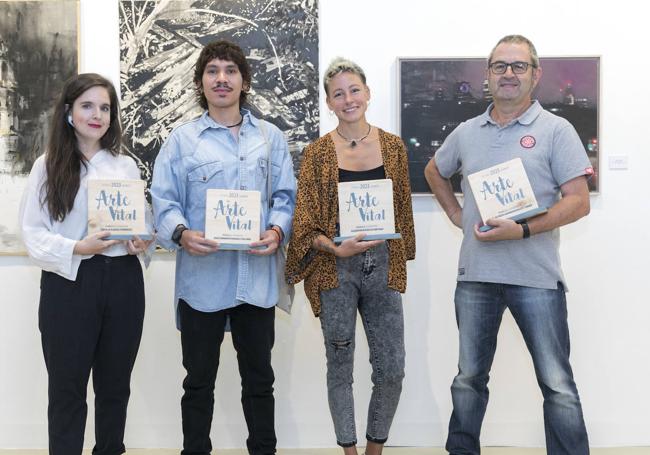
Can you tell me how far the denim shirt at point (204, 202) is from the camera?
8.71ft

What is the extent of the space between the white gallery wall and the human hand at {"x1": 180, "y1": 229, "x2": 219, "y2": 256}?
97 cm

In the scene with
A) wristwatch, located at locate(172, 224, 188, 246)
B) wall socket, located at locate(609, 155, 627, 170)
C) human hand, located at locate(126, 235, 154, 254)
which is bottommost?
human hand, located at locate(126, 235, 154, 254)

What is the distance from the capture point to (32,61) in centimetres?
339

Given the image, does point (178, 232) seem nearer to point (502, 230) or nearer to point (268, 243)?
point (268, 243)

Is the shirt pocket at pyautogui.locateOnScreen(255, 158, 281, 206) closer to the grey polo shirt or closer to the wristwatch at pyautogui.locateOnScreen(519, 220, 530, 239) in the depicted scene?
the grey polo shirt

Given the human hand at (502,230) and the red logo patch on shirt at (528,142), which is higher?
the red logo patch on shirt at (528,142)

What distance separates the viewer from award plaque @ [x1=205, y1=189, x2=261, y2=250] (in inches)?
101

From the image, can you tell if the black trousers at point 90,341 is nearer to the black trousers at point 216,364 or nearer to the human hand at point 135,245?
the human hand at point 135,245

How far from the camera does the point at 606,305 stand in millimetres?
3496

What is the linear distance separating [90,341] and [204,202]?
701 mm

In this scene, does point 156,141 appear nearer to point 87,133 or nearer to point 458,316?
point 87,133

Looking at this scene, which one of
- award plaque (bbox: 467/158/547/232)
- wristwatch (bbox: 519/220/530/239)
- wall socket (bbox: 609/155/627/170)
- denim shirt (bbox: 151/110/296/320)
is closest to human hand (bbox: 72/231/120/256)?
denim shirt (bbox: 151/110/296/320)

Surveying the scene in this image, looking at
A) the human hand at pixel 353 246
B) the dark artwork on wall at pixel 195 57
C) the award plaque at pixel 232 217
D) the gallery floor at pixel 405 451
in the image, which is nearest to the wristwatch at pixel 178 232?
the award plaque at pixel 232 217

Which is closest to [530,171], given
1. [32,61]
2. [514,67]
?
[514,67]
